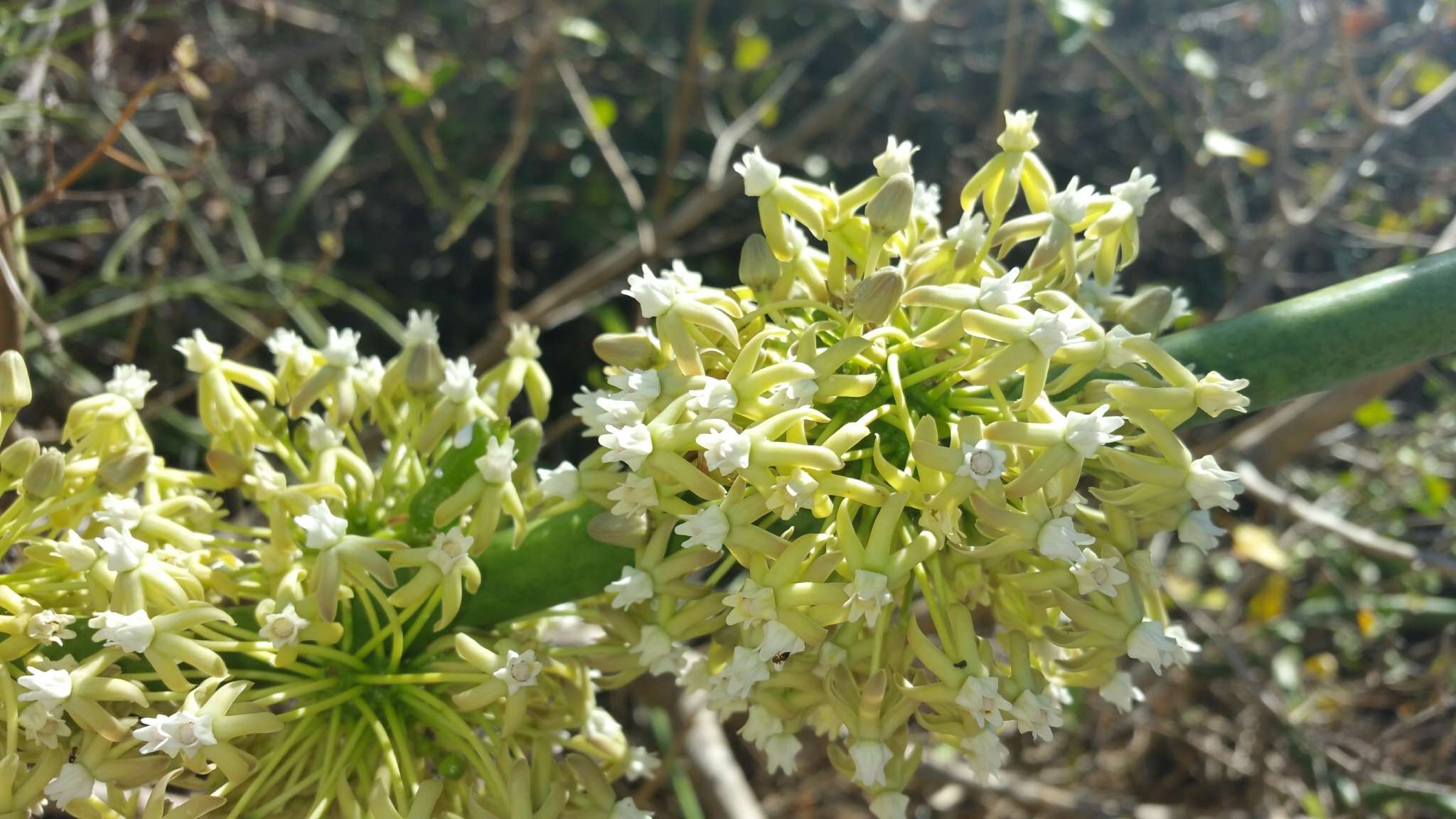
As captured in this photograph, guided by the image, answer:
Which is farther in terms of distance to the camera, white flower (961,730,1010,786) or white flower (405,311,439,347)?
white flower (405,311,439,347)

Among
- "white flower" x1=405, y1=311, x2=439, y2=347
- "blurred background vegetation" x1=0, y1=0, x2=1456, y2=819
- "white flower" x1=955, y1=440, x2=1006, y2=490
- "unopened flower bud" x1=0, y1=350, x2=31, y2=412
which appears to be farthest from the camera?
"blurred background vegetation" x1=0, y1=0, x2=1456, y2=819

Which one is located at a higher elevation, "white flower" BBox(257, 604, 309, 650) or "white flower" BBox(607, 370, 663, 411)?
"white flower" BBox(607, 370, 663, 411)

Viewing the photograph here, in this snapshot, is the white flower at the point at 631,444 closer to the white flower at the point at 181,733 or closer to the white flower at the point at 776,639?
the white flower at the point at 776,639

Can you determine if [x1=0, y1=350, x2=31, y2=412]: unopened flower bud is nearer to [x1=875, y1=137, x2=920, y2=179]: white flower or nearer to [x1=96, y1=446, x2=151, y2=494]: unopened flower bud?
[x1=96, y1=446, x2=151, y2=494]: unopened flower bud

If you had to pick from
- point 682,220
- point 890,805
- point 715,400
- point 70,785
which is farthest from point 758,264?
point 682,220

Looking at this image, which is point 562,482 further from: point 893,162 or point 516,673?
point 893,162

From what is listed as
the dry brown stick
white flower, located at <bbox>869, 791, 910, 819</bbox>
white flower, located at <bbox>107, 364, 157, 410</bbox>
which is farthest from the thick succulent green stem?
the dry brown stick
